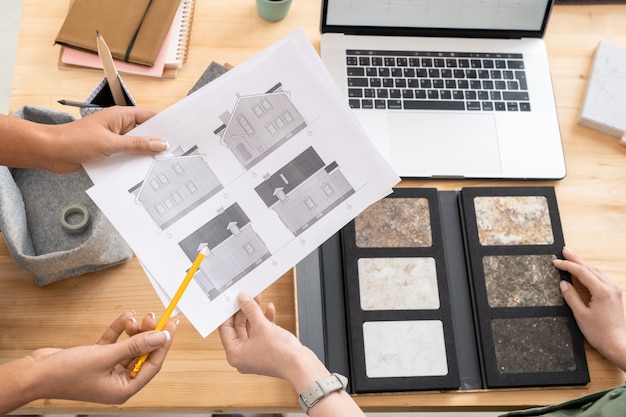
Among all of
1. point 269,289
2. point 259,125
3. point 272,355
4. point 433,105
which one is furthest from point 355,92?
point 272,355

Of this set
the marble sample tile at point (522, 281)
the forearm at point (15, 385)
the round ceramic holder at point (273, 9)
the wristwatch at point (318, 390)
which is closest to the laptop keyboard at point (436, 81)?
the round ceramic holder at point (273, 9)

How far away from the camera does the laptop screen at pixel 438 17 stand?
3.36 feet

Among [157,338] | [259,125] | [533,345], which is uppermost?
[259,125]

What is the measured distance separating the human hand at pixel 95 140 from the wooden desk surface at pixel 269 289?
0.64ft

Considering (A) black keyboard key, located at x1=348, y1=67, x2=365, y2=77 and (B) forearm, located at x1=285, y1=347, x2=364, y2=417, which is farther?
(A) black keyboard key, located at x1=348, y1=67, x2=365, y2=77

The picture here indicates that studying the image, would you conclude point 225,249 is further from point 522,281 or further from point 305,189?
point 522,281

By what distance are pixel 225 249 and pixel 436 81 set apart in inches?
19.2

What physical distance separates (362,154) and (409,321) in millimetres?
249

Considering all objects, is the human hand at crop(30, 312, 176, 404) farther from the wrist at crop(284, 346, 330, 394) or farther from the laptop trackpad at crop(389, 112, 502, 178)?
the laptop trackpad at crop(389, 112, 502, 178)

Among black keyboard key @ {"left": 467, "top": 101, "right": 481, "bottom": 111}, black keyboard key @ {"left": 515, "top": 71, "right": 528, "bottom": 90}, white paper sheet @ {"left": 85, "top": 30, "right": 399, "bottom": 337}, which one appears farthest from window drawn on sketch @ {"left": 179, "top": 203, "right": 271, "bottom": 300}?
black keyboard key @ {"left": 515, "top": 71, "right": 528, "bottom": 90}

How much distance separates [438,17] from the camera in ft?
3.43

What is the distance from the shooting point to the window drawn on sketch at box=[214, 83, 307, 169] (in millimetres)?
844

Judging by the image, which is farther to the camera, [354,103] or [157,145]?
[354,103]

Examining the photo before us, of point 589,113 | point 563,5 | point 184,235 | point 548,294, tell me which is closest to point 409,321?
point 548,294
